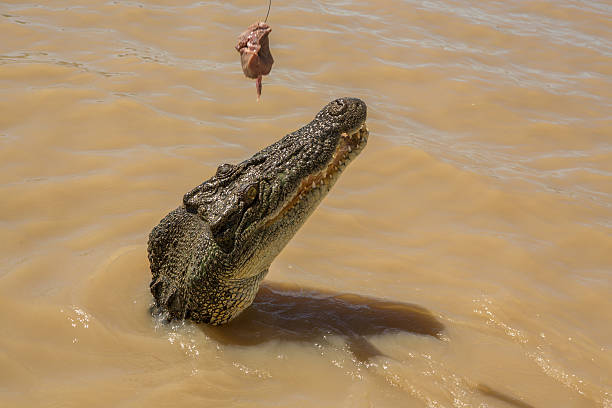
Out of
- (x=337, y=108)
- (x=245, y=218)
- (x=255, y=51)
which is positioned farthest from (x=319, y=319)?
(x=255, y=51)

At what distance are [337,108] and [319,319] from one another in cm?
125

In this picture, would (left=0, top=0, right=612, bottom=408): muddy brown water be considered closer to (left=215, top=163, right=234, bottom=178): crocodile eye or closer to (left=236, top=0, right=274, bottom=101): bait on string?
(left=215, top=163, right=234, bottom=178): crocodile eye

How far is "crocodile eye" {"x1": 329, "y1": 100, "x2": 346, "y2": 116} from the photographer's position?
3428 millimetres

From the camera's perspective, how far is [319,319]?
369 cm

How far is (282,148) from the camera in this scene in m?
3.42

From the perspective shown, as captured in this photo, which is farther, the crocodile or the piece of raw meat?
the crocodile

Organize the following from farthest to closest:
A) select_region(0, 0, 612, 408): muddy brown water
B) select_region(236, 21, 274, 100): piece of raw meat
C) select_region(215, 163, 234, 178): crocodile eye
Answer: select_region(215, 163, 234, 178): crocodile eye < select_region(0, 0, 612, 408): muddy brown water < select_region(236, 21, 274, 100): piece of raw meat

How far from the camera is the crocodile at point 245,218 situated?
3.28 metres

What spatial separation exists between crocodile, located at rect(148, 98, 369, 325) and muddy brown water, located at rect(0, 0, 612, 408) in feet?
0.68

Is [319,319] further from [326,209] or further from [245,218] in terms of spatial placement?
[326,209]

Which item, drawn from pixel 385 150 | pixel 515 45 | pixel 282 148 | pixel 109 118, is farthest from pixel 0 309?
pixel 515 45

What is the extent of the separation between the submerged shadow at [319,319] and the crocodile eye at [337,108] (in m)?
1.19

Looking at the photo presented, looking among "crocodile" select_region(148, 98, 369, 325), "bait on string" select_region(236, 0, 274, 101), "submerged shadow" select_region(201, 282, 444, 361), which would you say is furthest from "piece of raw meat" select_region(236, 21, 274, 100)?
"submerged shadow" select_region(201, 282, 444, 361)

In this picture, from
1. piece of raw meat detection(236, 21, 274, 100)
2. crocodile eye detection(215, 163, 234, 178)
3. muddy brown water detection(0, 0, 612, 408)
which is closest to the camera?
piece of raw meat detection(236, 21, 274, 100)
